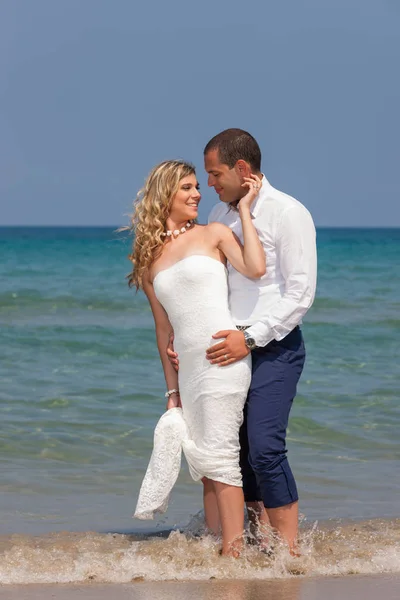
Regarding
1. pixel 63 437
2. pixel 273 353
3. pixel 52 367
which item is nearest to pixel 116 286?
pixel 52 367

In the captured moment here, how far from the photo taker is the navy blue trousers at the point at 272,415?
4527mm

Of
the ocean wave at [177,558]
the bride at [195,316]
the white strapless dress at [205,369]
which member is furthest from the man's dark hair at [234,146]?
the ocean wave at [177,558]

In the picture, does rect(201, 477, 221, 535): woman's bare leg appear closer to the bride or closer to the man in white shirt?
the bride

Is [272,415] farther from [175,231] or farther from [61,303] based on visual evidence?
[61,303]

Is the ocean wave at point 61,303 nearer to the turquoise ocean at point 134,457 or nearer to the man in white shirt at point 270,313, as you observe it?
the turquoise ocean at point 134,457

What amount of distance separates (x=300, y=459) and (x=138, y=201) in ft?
10.1

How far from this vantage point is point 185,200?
4691mm

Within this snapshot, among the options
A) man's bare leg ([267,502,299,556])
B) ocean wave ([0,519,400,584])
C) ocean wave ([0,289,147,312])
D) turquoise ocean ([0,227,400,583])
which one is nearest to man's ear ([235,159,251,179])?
turquoise ocean ([0,227,400,583])

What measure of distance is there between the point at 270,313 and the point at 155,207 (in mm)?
723

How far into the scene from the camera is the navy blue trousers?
Result: 453cm

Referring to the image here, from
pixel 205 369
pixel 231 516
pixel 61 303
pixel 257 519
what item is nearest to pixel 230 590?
pixel 231 516

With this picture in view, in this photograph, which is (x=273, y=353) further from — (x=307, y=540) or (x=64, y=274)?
(x=64, y=274)

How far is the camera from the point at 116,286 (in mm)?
23359

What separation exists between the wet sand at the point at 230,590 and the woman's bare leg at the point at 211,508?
25.6 inches
